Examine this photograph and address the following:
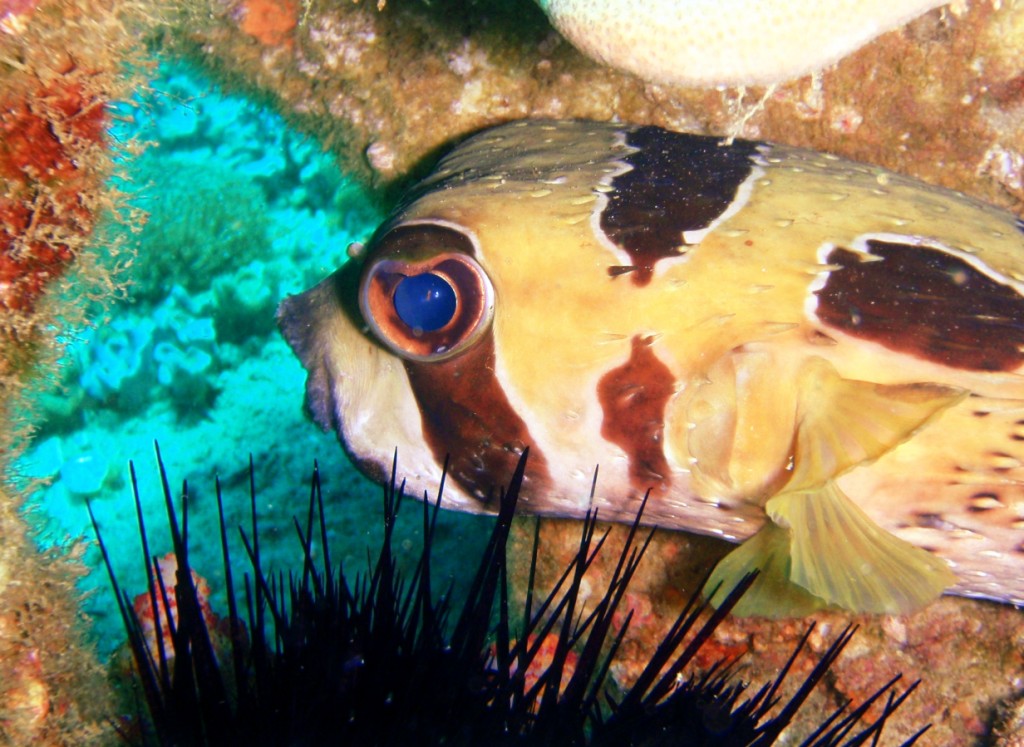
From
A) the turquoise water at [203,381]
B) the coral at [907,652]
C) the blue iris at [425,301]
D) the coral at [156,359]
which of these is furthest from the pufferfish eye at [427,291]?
the coral at [156,359]

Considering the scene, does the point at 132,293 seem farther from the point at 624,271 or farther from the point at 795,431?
the point at 795,431

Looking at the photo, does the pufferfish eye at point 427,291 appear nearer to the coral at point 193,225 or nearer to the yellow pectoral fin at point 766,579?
the yellow pectoral fin at point 766,579

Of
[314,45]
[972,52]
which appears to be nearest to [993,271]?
[972,52]

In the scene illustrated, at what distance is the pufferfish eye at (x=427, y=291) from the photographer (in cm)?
205

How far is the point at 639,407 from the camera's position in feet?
6.82

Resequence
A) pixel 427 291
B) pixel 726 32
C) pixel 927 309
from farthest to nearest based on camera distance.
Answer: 1. pixel 427 291
2. pixel 927 309
3. pixel 726 32

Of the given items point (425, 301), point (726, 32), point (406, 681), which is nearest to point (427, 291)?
point (425, 301)

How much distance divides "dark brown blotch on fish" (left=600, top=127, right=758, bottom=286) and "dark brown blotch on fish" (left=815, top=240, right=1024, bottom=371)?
0.41m

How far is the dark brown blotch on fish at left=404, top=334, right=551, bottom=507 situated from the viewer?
2152 mm

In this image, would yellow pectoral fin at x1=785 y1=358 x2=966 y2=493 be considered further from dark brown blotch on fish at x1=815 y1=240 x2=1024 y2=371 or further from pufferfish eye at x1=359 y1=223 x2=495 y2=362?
pufferfish eye at x1=359 y1=223 x2=495 y2=362

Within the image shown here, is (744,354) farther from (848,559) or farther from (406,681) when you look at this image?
(406,681)

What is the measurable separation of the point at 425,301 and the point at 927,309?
56.7 inches

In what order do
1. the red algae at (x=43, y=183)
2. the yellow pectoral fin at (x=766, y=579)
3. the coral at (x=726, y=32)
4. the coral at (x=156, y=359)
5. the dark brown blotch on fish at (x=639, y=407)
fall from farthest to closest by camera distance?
the coral at (x=156, y=359)
the yellow pectoral fin at (x=766, y=579)
the red algae at (x=43, y=183)
the dark brown blotch on fish at (x=639, y=407)
the coral at (x=726, y=32)

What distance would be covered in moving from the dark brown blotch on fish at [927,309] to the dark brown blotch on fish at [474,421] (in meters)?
0.96
